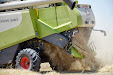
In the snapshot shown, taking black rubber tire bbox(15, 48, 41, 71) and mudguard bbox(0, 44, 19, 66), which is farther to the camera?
mudguard bbox(0, 44, 19, 66)

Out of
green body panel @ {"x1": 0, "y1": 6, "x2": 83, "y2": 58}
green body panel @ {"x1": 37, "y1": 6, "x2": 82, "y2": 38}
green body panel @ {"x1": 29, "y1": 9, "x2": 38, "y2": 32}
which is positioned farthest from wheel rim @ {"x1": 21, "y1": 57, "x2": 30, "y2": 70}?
green body panel @ {"x1": 29, "y1": 9, "x2": 38, "y2": 32}

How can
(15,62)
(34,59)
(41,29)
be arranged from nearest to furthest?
(34,59) < (41,29) < (15,62)

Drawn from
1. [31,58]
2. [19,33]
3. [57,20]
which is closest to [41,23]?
[57,20]

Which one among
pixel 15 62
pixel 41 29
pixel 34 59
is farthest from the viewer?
pixel 15 62

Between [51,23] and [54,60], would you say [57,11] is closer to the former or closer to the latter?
[51,23]

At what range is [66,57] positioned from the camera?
8.20m

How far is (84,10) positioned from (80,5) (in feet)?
0.85

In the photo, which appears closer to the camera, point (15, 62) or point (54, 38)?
point (54, 38)

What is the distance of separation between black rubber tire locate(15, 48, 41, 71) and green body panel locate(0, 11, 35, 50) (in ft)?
1.97

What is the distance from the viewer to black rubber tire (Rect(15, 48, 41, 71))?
7258 mm

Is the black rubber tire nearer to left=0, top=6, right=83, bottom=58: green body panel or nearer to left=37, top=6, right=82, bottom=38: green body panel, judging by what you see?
left=0, top=6, right=83, bottom=58: green body panel

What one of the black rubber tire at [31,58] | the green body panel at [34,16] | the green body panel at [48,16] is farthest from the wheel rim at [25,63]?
the green body panel at [48,16]

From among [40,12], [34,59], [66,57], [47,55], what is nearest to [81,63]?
[66,57]

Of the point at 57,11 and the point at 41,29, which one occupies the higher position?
the point at 57,11
